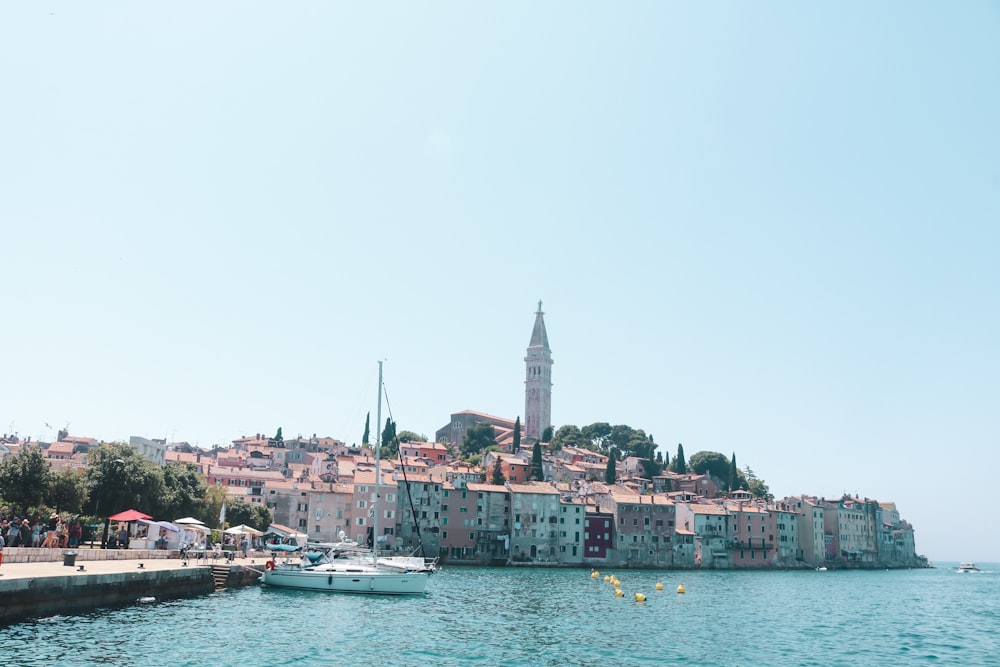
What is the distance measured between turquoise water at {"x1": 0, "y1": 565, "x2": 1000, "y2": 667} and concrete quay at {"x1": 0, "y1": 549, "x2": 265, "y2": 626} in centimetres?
58

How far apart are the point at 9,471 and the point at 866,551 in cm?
12399

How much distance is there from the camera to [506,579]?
217 ft

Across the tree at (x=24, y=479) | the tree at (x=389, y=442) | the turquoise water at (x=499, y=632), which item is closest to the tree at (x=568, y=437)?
the tree at (x=389, y=442)

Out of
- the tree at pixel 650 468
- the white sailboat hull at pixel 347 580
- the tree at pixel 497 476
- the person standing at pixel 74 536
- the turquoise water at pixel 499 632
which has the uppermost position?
the tree at pixel 650 468

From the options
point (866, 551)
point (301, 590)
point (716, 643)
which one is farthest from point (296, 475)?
point (866, 551)

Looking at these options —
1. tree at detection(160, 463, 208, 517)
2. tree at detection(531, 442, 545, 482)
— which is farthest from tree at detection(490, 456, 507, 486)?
tree at detection(160, 463, 208, 517)

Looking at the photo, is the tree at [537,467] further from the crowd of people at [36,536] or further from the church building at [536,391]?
the crowd of people at [36,536]

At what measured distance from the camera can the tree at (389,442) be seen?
126 m

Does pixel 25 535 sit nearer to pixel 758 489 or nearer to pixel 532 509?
pixel 532 509

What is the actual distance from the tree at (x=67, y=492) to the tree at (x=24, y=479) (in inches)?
59.4

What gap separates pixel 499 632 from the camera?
108 feet

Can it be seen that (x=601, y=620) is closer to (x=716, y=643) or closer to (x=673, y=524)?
(x=716, y=643)

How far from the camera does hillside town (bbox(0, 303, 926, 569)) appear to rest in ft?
289

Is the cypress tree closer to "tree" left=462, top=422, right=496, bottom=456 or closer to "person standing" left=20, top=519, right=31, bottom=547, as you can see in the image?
"tree" left=462, top=422, right=496, bottom=456
